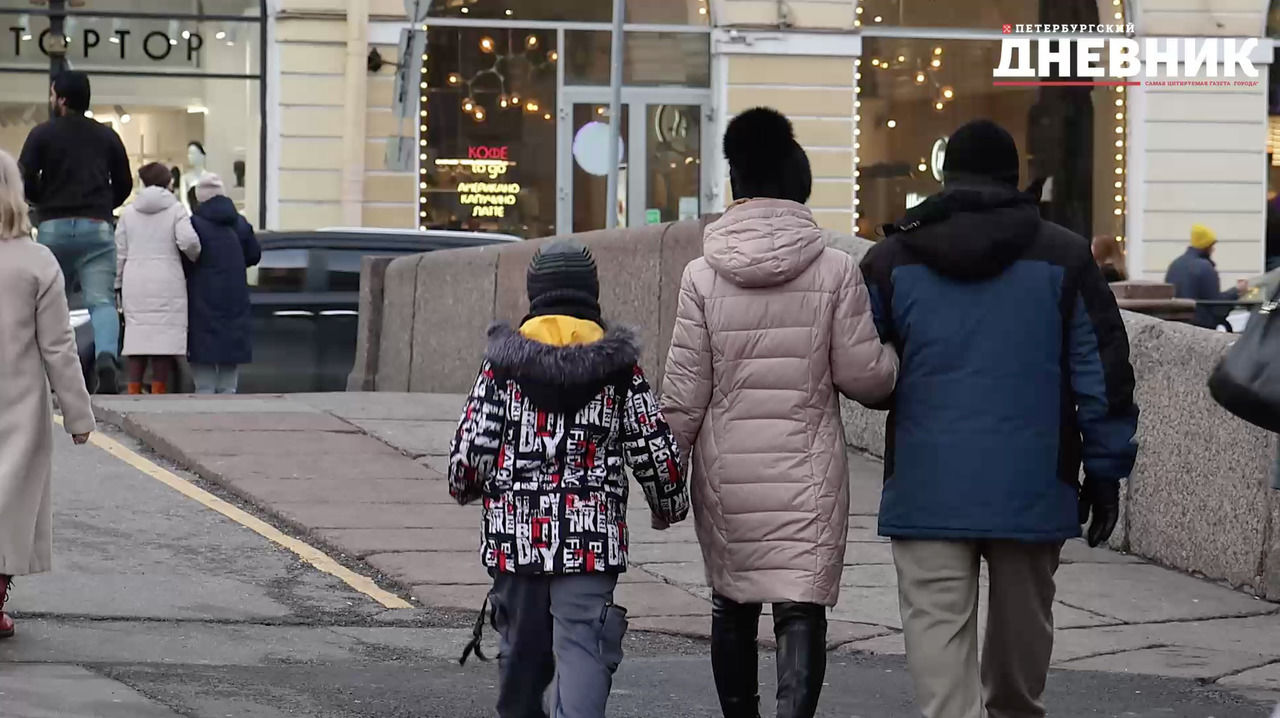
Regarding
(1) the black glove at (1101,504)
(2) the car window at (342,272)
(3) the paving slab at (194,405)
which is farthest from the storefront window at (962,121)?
(1) the black glove at (1101,504)

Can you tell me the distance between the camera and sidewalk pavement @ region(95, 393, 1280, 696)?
7242 mm

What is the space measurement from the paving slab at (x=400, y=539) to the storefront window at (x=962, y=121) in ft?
51.8

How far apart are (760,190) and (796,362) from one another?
0.48 metres

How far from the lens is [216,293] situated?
560 inches

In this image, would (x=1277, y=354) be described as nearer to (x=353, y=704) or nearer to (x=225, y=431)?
(x=353, y=704)

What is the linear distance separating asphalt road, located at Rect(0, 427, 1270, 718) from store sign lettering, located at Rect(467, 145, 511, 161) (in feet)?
48.9

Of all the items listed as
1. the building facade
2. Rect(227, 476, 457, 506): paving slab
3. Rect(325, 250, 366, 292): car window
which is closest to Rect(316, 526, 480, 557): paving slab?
Rect(227, 476, 457, 506): paving slab

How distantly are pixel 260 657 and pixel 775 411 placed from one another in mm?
2184

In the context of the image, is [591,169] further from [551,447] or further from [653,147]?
[551,447]

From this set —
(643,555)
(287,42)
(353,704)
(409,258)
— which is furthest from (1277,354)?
(287,42)

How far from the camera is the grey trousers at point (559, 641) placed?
5062 mm

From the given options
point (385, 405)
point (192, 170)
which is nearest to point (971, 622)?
point (385, 405)

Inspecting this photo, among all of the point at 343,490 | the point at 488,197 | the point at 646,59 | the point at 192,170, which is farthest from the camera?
the point at 646,59

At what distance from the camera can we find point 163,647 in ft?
22.1
